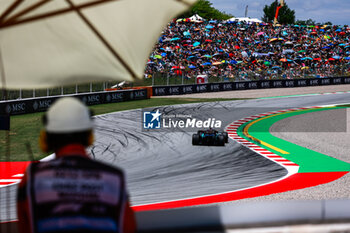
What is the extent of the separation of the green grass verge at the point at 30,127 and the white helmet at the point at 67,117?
15.9 feet

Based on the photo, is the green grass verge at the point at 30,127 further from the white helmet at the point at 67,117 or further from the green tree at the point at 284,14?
the green tree at the point at 284,14

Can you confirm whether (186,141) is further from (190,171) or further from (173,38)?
(173,38)

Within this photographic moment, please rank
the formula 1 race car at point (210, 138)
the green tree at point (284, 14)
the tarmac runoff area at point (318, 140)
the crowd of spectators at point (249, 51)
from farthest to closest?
the green tree at point (284, 14) < the crowd of spectators at point (249, 51) < the formula 1 race car at point (210, 138) < the tarmac runoff area at point (318, 140)

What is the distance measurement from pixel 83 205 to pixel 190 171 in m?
9.04

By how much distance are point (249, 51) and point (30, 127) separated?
3168 centimetres

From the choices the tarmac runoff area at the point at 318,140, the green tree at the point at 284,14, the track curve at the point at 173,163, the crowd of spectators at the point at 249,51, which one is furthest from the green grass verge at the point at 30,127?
the green tree at the point at 284,14

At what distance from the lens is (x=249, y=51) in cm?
4475

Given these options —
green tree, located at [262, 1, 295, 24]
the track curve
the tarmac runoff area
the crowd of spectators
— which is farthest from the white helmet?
green tree, located at [262, 1, 295, 24]

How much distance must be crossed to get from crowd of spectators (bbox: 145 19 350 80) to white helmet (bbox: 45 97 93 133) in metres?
29.3

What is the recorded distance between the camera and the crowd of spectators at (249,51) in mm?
37969

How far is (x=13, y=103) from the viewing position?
19.9 metres

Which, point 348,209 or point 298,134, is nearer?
point 348,209

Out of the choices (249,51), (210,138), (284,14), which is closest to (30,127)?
(210,138)

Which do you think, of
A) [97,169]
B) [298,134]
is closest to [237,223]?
[97,169]
